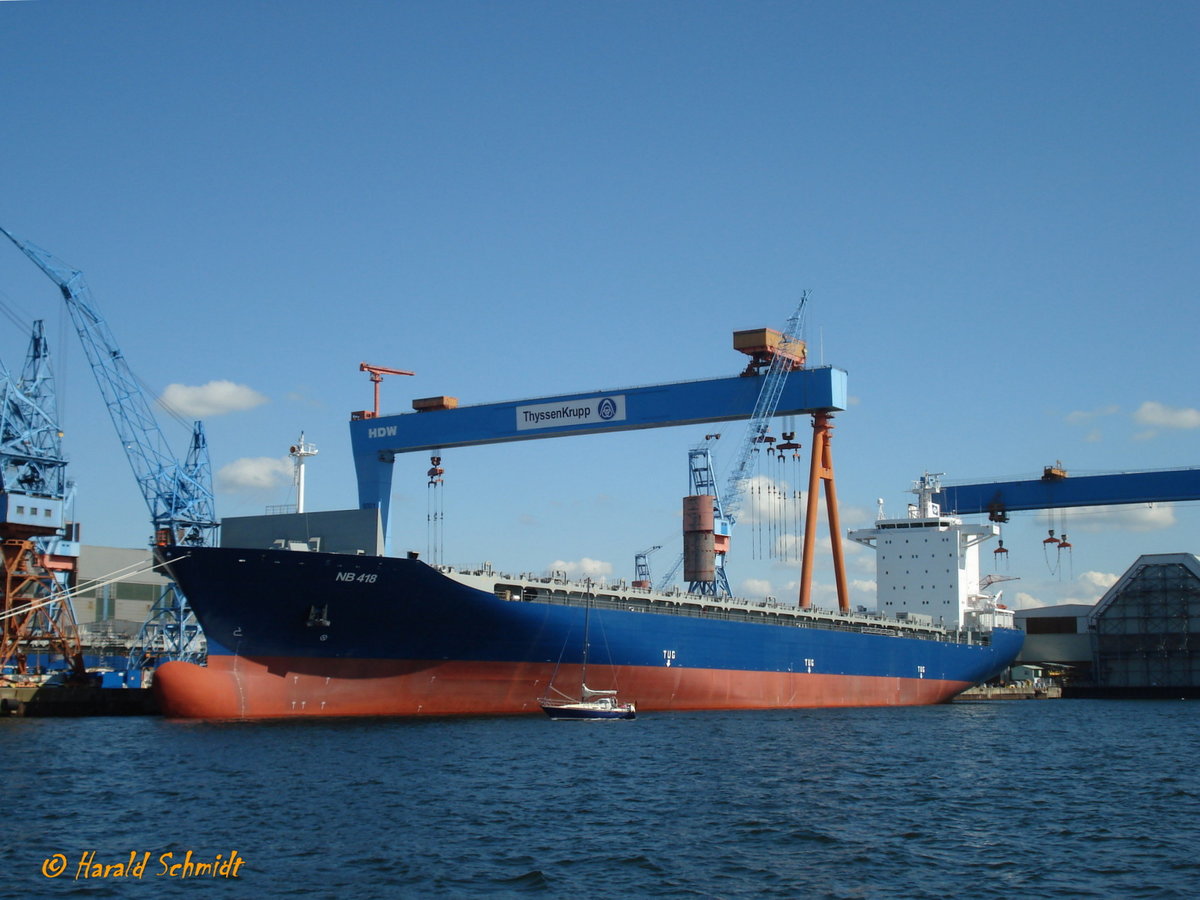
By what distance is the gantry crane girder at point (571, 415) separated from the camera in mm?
38500

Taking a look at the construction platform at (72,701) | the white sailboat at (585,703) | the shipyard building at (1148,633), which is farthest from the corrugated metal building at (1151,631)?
the construction platform at (72,701)

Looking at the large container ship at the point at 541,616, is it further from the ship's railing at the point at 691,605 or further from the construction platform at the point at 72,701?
the construction platform at the point at 72,701

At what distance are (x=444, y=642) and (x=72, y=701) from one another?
1445 cm

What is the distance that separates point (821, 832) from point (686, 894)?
395 cm

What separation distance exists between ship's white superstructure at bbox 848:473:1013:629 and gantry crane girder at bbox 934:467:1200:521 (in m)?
1.81

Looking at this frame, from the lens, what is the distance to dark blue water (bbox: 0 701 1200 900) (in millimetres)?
13852

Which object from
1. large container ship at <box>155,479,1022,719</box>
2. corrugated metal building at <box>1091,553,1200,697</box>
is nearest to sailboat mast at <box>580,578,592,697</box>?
large container ship at <box>155,479,1022,719</box>

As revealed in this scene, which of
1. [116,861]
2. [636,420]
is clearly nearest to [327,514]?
[636,420]

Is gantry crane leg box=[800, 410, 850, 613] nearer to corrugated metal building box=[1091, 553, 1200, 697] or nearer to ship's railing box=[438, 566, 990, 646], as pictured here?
ship's railing box=[438, 566, 990, 646]

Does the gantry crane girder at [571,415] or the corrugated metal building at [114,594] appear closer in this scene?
the gantry crane girder at [571,415]

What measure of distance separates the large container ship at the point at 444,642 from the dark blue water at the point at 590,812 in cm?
139

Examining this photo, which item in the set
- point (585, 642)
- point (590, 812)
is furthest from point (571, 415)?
point (590, 812)

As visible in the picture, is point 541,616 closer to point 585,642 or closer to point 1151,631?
point 585,642

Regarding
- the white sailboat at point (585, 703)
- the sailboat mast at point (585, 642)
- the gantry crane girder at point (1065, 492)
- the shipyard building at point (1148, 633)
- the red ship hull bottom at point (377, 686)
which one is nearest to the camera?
the red ship hull bottom at point (377, 686)
